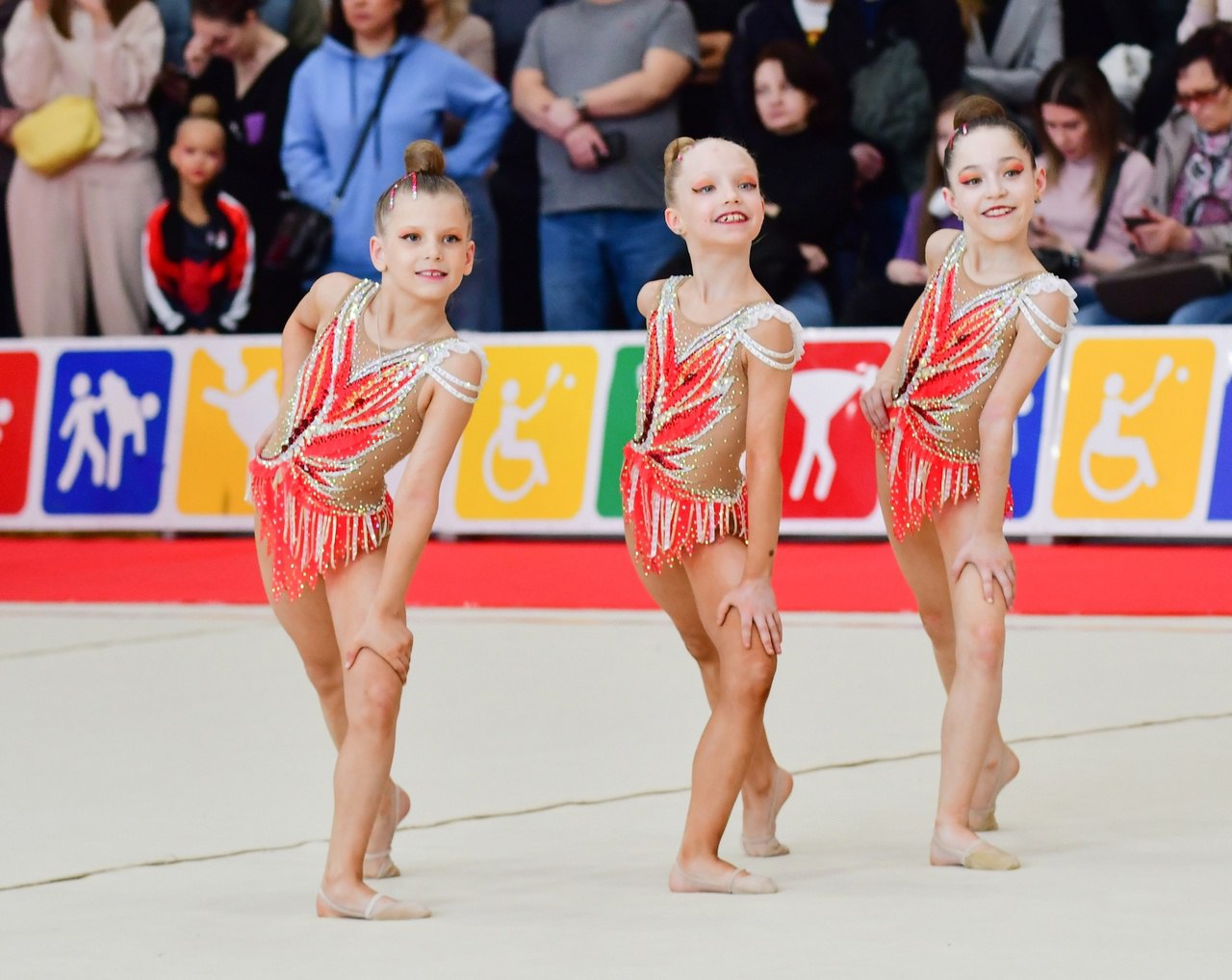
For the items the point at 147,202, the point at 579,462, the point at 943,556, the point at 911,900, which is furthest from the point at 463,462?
the point at 911,900

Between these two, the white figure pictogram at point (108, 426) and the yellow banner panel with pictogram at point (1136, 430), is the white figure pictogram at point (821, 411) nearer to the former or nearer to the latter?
the yellow banner panel with pictogram at point (1136, 430)

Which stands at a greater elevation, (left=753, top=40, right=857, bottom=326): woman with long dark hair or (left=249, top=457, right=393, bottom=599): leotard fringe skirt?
(left=753, top=40, right=857, bottom=326): woman with long dark hair

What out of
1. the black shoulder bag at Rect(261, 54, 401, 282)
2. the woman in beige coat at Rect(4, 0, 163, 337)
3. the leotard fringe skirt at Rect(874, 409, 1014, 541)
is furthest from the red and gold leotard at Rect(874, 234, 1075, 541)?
the woman in beige coat at Rect(4, 0, 163, 337)

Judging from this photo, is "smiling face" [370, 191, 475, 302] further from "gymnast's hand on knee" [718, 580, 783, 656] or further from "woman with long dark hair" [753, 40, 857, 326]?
"woman with long dark hair" [753, 40, 857, 326]

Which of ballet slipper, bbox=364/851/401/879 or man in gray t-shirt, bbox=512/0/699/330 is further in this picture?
man in gray t-shirt, bbox=512/0/699/330

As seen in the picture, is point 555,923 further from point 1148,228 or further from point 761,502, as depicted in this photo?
point 1148,228

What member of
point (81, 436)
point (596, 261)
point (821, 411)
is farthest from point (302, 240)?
point (821, 411)

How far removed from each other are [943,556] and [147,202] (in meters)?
6.99

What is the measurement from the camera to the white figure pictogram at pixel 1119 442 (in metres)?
8.23

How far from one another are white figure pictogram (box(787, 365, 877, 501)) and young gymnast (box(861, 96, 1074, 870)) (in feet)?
14.3

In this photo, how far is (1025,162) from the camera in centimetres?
405

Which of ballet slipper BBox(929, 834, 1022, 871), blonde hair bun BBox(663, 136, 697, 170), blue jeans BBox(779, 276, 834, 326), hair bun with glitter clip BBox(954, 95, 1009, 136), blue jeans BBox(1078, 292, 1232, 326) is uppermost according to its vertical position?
hair bun with glitter clip BBox(954, 95, 1009, 136)

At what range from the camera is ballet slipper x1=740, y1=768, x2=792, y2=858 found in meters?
4.02

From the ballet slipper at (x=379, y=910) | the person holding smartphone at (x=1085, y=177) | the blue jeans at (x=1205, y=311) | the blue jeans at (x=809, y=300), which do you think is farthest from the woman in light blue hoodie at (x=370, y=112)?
the ballet slipper at (x=379, y=910)
